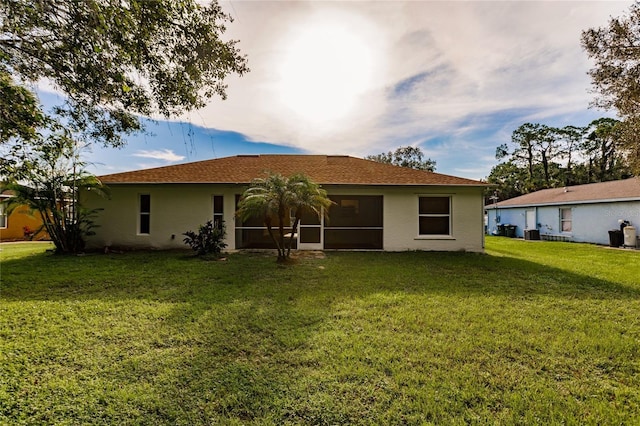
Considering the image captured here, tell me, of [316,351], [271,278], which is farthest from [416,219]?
[316,351]

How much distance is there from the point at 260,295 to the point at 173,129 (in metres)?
4.02

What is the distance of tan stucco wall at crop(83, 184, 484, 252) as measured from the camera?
37.8ft

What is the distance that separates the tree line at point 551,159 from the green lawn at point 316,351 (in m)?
33.1

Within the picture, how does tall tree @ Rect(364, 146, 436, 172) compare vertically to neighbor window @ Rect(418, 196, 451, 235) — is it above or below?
above

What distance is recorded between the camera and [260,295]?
5.78 meters

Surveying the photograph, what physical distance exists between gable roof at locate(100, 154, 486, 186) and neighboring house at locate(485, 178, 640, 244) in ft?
34.3

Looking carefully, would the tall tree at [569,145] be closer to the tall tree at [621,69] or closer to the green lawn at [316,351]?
the tall tree at [621,69]

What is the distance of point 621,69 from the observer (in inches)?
372

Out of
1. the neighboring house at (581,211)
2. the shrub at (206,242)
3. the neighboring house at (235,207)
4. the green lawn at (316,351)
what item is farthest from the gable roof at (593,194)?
the shrub at (206,242)

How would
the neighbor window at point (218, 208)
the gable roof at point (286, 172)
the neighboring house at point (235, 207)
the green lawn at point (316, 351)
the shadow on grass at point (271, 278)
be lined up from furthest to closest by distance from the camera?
the neighbor window at point (218, 208)
the neighboring house at point (235, 207)
the gable roof at point (286, 172)
the shadow on grass at point (271, 278)
the green lawn at point (316, 351)

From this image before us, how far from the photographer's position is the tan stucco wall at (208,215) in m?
11.5

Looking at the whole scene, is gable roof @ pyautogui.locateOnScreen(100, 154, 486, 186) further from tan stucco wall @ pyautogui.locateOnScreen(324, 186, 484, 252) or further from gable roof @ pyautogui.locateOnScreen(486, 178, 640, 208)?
gable roof @ pyautogui.locateOnScreen(486, 178, 640, 208)

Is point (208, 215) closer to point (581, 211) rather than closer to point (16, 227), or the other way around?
point (16, 227)

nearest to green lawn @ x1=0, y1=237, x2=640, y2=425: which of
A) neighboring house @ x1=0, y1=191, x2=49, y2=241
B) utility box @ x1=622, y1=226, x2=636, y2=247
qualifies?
utility box @ x1=622, y1=226, x2=636, y2=247
